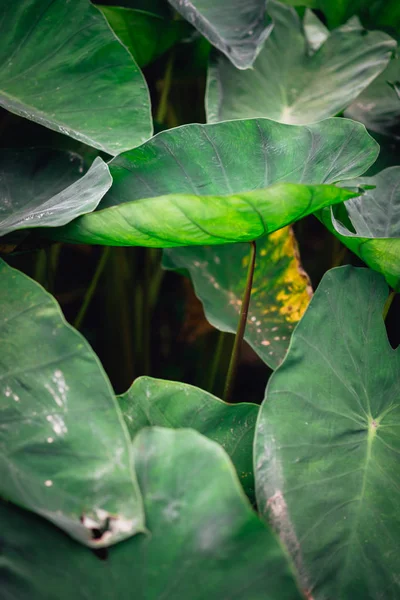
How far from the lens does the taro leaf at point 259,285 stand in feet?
2.84

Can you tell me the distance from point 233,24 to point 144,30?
198 mm

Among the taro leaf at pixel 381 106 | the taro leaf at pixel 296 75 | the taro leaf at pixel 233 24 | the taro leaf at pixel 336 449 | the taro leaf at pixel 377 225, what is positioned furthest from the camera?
the taro leaf at pixel 381 106

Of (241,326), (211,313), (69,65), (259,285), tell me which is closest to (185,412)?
→ (241,326)

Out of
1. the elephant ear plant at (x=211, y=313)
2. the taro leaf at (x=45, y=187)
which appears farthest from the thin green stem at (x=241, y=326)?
the taro leaf at (x=45, y=187)

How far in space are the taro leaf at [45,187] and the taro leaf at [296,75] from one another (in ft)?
0.86

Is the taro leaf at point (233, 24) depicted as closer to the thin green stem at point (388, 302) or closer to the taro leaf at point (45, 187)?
the taro leaf at point (45, 187)

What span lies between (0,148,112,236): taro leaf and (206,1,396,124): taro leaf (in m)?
0.26

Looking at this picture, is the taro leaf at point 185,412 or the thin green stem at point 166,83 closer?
the taro leaf at point 185,412

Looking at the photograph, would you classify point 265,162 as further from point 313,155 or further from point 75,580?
point 75,580

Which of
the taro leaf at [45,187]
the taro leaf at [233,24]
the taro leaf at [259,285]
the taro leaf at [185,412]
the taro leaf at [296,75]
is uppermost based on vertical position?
the taro leaf at [233,24]

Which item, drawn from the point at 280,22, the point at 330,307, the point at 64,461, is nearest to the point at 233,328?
the point at 330,307

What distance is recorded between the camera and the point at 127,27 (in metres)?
0.93

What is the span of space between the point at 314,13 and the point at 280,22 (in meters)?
0.21

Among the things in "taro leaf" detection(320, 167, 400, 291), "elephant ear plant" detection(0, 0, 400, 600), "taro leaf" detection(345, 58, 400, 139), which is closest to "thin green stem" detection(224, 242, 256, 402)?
"elephant ear plant" detection(0, 0, 400, 600)
